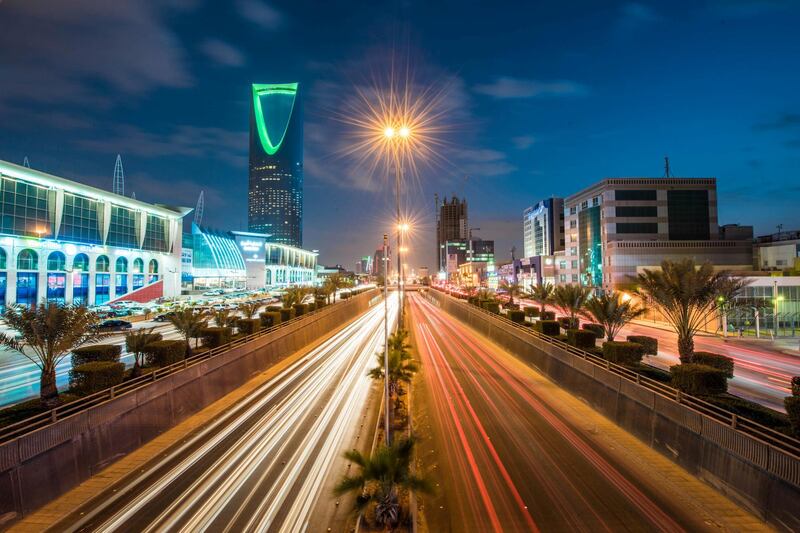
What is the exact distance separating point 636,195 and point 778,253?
75.2 ft

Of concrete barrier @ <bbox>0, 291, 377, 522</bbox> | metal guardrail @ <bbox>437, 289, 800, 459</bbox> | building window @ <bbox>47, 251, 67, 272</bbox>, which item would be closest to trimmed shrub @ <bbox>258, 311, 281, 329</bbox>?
concrete barrier @ <bbox>0, 291, 377, 522</bbox>

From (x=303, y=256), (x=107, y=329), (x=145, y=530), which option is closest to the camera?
(x=145, y=530)

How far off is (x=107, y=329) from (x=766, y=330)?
60311 millimetres

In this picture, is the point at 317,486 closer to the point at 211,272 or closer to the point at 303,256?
the point at 211,272

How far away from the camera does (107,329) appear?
3612 cm

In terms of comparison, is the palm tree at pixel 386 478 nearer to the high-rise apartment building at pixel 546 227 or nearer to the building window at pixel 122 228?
the building window at pixel 122 228

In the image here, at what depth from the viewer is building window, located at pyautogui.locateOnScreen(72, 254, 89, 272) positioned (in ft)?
180

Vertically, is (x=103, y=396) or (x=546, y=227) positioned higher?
(x=546, y=227)

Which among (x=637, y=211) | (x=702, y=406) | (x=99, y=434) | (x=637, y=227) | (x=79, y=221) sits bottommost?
(x=99, y=434)

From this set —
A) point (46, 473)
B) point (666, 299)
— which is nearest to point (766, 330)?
point (666, 299)

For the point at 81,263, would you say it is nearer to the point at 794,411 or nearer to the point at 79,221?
the point at 79,221

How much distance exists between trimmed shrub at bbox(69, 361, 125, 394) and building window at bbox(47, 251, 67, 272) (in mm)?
52682

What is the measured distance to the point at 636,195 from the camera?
6675 cm

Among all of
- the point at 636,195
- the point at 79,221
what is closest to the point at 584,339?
the point at 636,195
